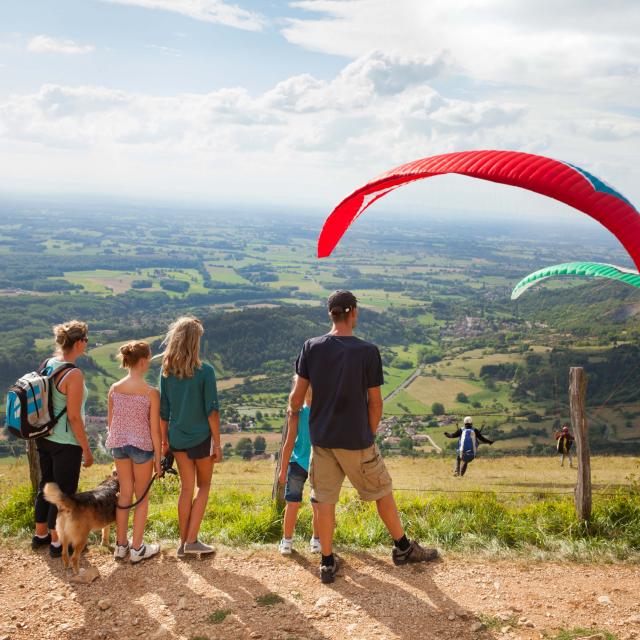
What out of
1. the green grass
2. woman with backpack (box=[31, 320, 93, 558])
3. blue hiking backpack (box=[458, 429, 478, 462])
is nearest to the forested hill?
blue hiking backpack (box=[458, 429, 478, 462])

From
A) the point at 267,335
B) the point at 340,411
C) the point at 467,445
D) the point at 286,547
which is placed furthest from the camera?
the point at 267,335

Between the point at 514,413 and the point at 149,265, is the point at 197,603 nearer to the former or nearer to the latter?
the point at 514,413

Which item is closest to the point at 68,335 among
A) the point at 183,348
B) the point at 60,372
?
the point at 60,372

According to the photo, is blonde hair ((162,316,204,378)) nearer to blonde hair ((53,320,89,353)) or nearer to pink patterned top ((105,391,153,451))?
pink patterned top ((105,391,153,451))

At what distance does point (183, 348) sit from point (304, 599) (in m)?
2.19

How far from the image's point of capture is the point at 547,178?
4.57 metres

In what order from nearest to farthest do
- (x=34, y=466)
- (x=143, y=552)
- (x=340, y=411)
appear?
(x=340, y=411)
(x=143, y=552)
(x=34, y=466)

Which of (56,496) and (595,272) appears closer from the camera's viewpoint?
(56,496)

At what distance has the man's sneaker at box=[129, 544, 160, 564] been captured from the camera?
484cm

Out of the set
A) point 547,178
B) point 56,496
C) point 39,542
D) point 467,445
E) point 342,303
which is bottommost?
point 467,445

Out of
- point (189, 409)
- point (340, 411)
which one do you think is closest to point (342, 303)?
point (340, 411)

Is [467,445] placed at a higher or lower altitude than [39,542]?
lower

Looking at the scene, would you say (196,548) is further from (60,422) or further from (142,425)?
(60,422)

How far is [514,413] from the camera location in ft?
165
